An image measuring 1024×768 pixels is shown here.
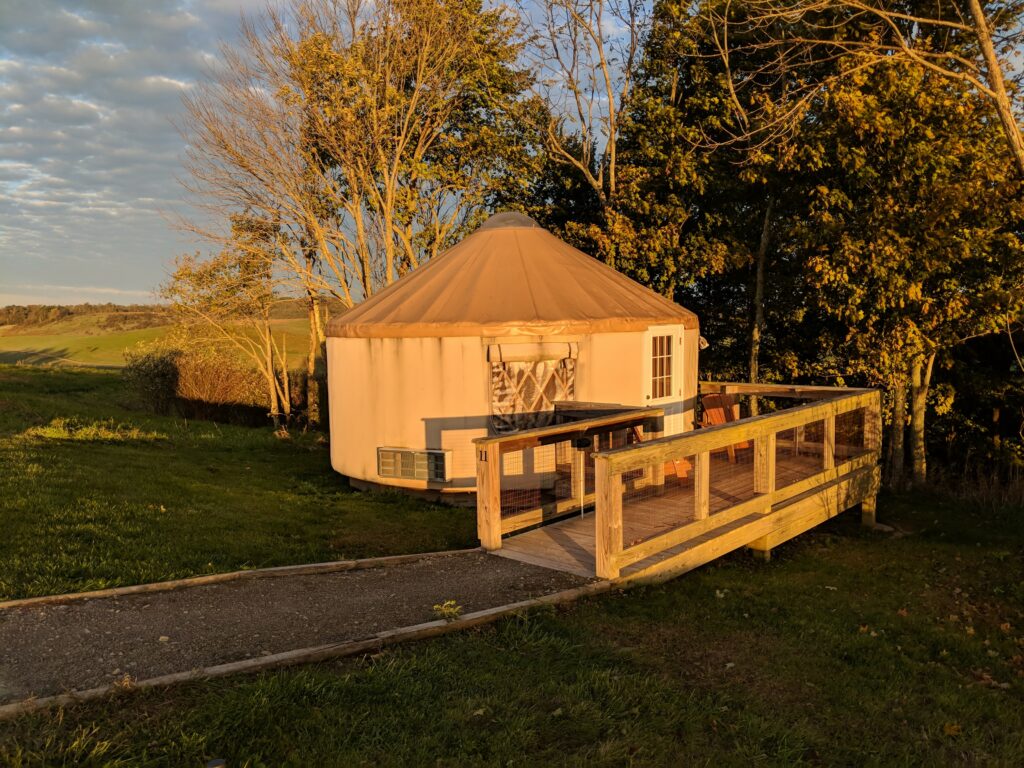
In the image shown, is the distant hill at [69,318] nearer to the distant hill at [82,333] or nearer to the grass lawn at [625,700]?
the distant hill at [82,333]

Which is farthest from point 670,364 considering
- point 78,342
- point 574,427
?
point 78,342

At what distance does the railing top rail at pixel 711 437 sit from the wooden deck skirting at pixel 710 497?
10 millimetres

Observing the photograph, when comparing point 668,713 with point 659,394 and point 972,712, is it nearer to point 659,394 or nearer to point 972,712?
point 972,712

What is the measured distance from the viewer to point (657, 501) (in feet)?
21.4

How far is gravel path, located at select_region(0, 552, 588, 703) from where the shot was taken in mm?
3400

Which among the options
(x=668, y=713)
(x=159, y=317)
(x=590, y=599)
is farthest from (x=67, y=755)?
(x=159, y=317)

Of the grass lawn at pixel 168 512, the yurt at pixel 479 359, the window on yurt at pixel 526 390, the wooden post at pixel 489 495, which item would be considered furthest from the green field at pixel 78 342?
the wooden post at pixel 489 495

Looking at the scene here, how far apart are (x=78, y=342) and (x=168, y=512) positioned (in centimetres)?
3816

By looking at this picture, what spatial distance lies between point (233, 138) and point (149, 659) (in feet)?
42.1

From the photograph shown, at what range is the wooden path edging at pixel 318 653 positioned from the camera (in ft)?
9.73

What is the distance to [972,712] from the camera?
3725 mm

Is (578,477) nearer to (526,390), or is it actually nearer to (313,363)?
(526,390)

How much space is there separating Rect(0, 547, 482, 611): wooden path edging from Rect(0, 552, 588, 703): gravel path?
57mm

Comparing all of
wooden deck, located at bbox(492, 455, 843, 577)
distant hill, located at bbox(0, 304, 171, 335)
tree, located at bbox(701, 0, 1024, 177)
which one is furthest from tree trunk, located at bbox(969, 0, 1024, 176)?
distant hill, located at bbox(0, 304, 171, 335)
